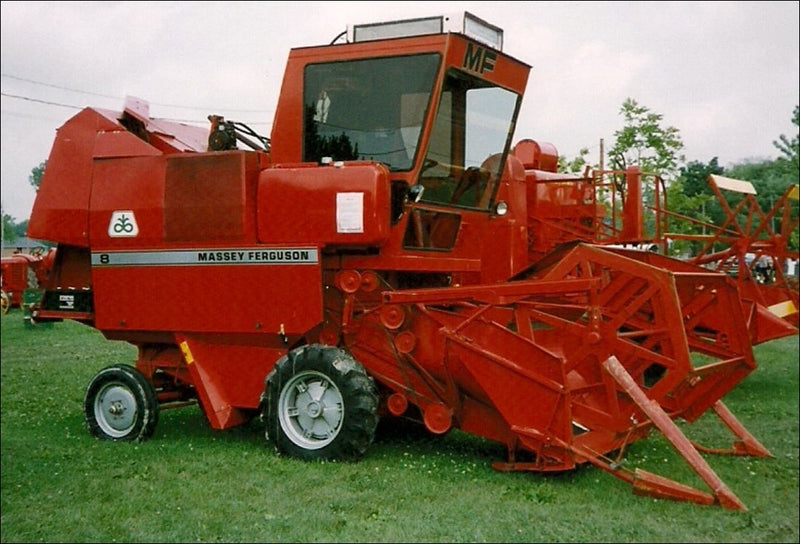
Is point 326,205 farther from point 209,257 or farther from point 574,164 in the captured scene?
point 574,164

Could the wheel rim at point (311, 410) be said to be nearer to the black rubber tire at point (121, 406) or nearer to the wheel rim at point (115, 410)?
the black rubber tire at point (121, 406)

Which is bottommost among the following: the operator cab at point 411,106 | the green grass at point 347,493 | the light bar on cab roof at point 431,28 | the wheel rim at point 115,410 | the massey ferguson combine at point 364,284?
the green grass at point 347,493

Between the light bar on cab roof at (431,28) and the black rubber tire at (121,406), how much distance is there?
3.67 meters

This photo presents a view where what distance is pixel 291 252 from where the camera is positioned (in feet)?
24.5

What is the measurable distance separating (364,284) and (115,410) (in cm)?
270

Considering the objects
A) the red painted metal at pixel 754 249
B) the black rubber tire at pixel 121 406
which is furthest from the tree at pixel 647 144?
the black rubber tire at pixel 121 406

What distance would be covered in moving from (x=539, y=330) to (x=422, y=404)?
3.78ft

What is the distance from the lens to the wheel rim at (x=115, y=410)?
8172mm

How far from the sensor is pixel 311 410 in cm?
728

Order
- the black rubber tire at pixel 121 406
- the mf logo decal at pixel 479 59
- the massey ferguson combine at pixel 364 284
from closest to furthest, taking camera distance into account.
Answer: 1. the massey ferguson combine at pixel 364 284
2. the mf logo decal at pixel 479 59
3. the black rubber tire at pixel 121 406

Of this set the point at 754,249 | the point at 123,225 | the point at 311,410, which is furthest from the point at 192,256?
the point at 754,249

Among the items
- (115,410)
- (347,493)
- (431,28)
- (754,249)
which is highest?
(431,28)

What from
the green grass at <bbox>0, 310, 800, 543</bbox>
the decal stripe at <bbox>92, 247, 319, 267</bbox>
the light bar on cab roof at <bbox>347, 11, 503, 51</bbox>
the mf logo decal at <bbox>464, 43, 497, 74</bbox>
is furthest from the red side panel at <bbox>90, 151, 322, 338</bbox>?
the mf logo decal at <bbox>464, 43, 497, 74</bbox>

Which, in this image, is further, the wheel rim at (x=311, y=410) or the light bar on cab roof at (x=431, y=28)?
the light bar on cab roof at (x=431, y=28)
